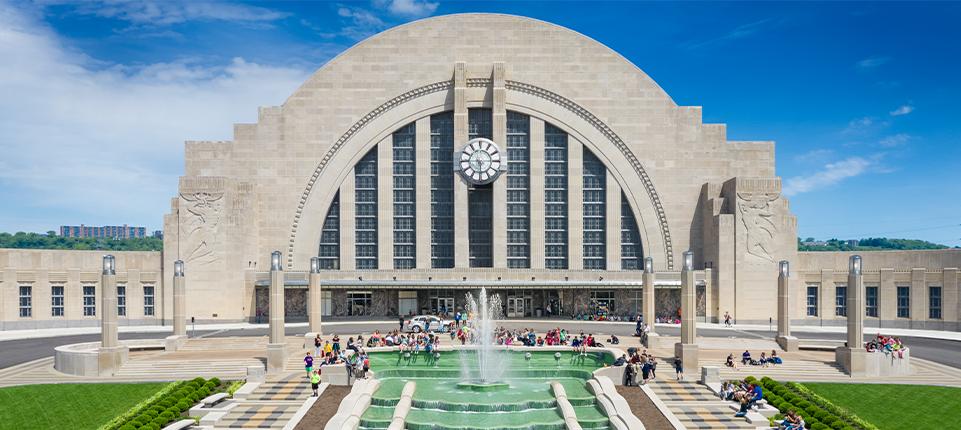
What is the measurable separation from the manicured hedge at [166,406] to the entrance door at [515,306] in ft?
118

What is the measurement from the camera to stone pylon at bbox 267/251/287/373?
39938mm

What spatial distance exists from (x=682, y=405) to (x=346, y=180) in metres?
45.6

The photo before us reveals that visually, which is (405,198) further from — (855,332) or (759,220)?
(855,332)

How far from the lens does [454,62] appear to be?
71.2 m

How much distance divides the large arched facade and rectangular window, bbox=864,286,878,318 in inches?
536

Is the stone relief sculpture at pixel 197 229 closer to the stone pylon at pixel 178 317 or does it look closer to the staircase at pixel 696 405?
the stone pylon at pixel 178 317

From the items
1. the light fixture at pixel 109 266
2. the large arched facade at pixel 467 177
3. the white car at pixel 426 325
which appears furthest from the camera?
the large arched facade at pixel 467 177

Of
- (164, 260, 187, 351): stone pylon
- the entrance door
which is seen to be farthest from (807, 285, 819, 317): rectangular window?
(164, 260, 187, 351): stone pylon

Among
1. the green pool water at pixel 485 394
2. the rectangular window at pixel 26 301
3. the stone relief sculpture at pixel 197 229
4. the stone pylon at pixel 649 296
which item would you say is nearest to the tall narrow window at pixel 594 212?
the stone pylon at pixel 649 296

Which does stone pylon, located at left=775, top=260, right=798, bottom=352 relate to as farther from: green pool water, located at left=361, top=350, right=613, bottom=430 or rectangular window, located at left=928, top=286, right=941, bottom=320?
rectangular window, located at left=928, top=286, right=941, bottom=320

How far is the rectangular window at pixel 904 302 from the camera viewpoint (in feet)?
206

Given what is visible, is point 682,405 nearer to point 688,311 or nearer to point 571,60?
point 688,311

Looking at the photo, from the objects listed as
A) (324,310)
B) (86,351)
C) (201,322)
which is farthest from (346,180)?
(86,351)

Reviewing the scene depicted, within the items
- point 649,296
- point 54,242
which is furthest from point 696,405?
point 54,242
